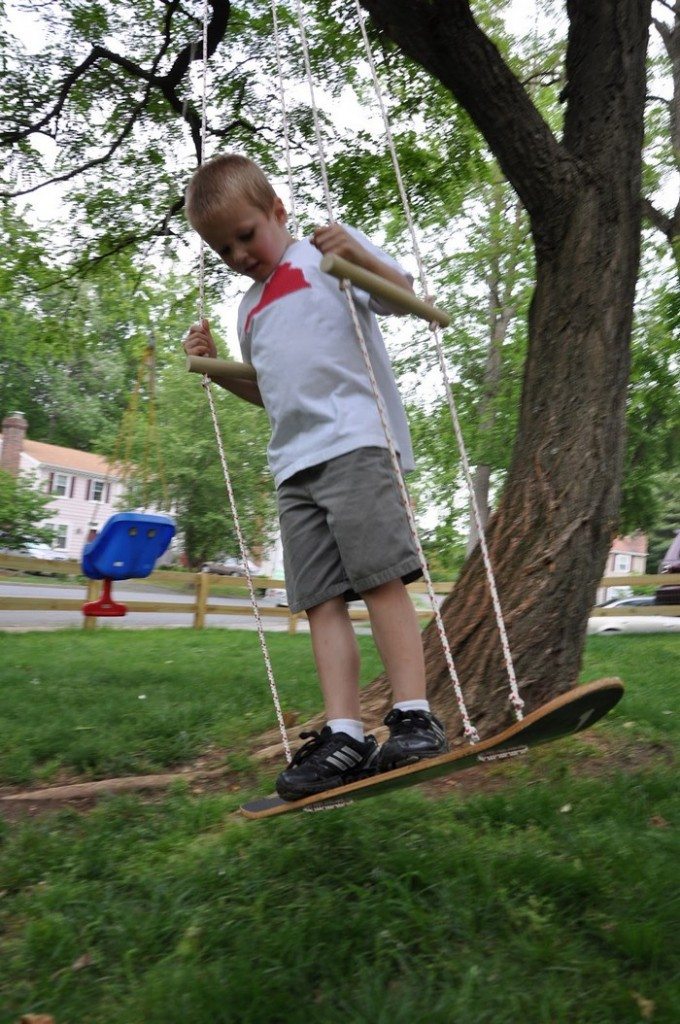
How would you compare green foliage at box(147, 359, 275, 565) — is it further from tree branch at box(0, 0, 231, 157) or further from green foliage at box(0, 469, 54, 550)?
tree branch at box(0, 0, 231, 157)

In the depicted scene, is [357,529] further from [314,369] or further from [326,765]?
[326,765]

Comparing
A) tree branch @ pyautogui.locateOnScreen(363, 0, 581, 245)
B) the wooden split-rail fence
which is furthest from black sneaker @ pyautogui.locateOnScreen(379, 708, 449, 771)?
the wooden split-rail fence

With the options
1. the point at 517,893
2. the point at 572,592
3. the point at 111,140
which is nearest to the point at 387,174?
the point at 111,140

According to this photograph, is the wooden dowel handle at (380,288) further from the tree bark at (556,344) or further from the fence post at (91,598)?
the fence post at (91,598)

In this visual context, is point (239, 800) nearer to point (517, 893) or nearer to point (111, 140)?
point (517, 893)

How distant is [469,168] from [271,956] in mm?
6671

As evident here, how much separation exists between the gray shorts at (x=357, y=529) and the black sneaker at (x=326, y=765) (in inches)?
14.9

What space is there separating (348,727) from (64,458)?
4112 centimetres

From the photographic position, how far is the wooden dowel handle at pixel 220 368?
102 inches

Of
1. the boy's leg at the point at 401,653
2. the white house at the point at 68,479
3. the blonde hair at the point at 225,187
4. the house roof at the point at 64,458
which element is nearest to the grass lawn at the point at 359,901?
the boy's leg at the point at 401,653

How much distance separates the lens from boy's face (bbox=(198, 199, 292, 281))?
8.02ft

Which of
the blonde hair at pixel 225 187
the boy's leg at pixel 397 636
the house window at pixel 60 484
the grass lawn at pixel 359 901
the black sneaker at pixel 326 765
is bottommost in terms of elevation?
the grass lawn at pixel 359 901

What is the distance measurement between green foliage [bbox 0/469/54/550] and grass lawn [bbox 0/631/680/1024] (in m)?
20.5

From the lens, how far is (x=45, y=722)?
4.28 metres
